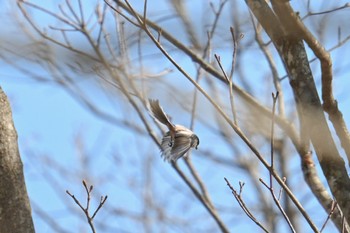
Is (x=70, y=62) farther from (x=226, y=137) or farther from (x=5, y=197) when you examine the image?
(x=226, y=137)

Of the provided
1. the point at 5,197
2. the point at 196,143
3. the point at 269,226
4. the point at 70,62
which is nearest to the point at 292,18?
the point at 196,143

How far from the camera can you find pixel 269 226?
4.59 m

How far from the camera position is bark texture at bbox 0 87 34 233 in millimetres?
1889

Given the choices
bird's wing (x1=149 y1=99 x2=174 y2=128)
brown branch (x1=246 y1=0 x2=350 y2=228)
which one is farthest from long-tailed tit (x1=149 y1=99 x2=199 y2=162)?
brown branch (x1=246 y1=0 x2=350 y2=228)

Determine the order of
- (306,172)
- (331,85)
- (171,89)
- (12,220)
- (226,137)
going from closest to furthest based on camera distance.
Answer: (12,220) < (331,85) < (306,172) < (171,89) < (226,137)

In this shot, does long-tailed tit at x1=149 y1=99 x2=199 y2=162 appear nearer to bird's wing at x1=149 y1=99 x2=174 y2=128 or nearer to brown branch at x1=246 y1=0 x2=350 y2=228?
bird's wing at x1=149 y1=99 x2=174 y2=128

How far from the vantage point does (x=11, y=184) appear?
6.33 ft

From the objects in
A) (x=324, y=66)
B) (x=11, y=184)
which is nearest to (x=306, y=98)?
(x=324, y=66)

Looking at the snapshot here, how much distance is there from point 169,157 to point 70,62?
1.37ft

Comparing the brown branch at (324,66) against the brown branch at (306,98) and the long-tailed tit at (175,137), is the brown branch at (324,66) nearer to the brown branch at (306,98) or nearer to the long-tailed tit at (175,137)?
the brown branch at (306,98)

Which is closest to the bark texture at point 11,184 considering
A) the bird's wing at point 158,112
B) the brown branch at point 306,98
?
the bird's wing at point 158,112

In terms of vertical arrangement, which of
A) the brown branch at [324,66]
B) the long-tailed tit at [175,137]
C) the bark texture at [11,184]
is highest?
the brown branch at [324,66]

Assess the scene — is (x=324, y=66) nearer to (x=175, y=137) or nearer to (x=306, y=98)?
(x=306, y=98)

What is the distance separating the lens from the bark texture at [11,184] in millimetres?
1889
